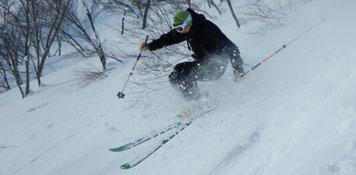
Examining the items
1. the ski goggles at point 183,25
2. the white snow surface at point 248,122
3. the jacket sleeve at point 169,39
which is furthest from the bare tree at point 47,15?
the ski goggles at point 183,25

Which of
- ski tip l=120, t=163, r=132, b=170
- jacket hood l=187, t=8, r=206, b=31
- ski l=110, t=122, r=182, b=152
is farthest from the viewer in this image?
jacket hood l=187, t=8, r=206, b=31

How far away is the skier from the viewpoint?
314 inches

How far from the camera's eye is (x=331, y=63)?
7688 mm

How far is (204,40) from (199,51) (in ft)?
0.68

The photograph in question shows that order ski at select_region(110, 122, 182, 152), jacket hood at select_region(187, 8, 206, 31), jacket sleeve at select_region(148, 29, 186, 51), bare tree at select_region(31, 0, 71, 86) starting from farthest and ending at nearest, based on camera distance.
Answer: bare tree at select_region(31, 0, 71, 86) → jacket sleeve at select_region(148, 29, 186, 51) → jacket hood at select_region(187, 8, 206, 31) → ski at select_region(110, 122, 182, 152)

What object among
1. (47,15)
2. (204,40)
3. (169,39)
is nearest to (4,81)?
(47,15)

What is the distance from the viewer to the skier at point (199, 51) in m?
7.96

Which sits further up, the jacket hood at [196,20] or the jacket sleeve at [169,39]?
the jacket hood at [196,20]

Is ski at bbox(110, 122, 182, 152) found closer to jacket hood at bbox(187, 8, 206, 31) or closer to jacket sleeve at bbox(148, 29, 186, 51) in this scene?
jacket sleeve at bbox(148, 29, 186, 51)

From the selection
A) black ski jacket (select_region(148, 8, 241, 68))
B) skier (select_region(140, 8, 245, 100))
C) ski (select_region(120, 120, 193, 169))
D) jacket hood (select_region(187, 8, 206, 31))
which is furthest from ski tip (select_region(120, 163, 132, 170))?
jacket hood (select_region(187, 8, 206, 31))

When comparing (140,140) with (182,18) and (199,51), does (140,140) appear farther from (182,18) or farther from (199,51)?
(182,18)

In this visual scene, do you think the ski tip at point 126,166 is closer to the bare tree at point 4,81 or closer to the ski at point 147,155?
the ski at point 147,155

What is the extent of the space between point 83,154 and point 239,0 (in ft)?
32.0

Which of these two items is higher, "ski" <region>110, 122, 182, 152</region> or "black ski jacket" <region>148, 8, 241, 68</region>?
"black ski jacket" <region>148, 8, 241, 68</region>
